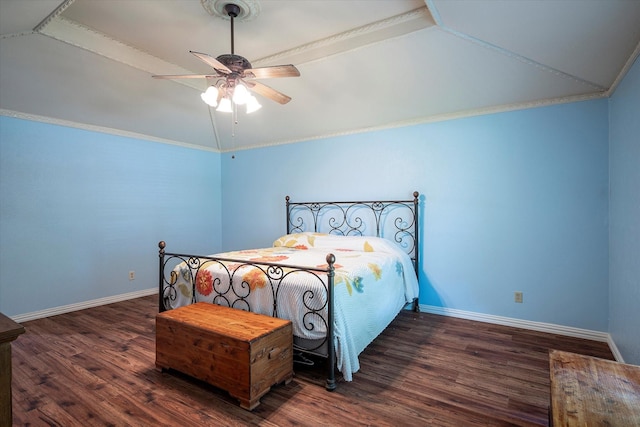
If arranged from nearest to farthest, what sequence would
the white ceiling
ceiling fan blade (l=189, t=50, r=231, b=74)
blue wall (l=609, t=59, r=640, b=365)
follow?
ceiling fan blade (l=189, t=50, r=231, b=74) → blue wall (l=609, t=59, r=640, b=365) → the white ceiling

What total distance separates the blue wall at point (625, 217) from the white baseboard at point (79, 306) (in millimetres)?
5266

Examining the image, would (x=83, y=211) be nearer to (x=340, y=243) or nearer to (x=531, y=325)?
(x=340, y=243)

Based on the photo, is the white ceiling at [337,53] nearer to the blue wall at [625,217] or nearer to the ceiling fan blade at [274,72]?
the blue wall at [625,217]

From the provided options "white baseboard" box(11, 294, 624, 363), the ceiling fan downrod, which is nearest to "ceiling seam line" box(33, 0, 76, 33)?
the ceiling fan downrod

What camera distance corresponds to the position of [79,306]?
392 cm

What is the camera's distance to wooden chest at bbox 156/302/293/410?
1948mm

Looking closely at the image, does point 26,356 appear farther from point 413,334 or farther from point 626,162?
point 626,162

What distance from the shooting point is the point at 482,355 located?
8.78 feet

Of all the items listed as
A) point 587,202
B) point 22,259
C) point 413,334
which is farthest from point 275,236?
point 587,202

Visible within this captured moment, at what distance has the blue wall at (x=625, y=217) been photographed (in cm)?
219

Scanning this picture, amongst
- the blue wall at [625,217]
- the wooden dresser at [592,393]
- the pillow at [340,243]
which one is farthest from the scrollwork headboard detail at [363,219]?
the wooden dresser at [592,393]

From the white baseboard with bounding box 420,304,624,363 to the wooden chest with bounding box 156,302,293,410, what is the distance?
2.16 m

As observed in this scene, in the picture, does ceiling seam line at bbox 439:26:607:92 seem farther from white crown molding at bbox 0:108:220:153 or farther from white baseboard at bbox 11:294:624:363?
white crown molding at bbox 0:108:220:153

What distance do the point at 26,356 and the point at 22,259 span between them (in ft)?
4.54
